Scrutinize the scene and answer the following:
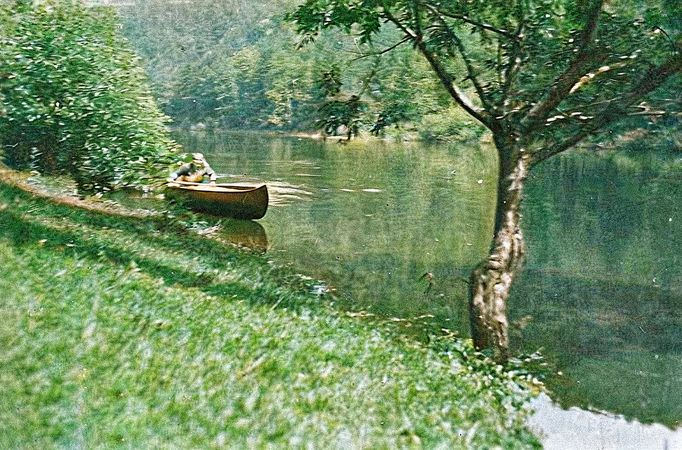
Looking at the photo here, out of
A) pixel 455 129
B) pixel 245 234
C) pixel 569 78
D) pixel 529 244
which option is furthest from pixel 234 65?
pixel 569 78

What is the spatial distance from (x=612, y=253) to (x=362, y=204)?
8.48m

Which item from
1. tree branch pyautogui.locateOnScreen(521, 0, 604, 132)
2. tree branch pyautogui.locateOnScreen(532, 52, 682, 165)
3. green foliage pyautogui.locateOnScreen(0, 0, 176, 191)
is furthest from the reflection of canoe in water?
tree branch pyautogui.locateOnScreen(532, 52, 682, 165)

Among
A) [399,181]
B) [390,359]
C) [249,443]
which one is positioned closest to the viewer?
[249,443]

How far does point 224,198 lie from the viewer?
61.0ft

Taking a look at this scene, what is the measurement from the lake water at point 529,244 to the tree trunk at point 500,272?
0.54 metres

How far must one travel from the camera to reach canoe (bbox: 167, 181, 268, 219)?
1789cm

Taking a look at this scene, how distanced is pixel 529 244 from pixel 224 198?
7.27 meters

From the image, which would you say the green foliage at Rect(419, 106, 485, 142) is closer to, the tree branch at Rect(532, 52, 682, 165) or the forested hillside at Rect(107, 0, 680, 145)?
the forested hillside at Rect(107, 0, 680, 145)

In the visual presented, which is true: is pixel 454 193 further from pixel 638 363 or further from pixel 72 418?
pixel 72 418

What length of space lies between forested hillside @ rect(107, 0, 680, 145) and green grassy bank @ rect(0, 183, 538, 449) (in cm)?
408

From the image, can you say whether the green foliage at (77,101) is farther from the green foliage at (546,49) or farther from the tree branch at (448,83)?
the tree branch at (448,83)

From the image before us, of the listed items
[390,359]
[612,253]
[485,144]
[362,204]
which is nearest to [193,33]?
[362,204]

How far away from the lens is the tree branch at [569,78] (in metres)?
8.46

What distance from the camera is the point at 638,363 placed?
30.6 ft
